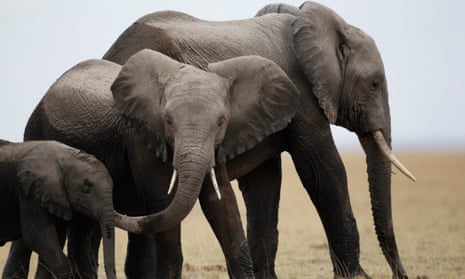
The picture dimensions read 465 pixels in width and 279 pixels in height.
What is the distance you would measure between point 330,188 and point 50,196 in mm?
3140

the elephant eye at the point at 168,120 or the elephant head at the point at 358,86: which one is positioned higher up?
the elephant eye at the point at 168,120

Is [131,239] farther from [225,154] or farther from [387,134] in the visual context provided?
[387,134]

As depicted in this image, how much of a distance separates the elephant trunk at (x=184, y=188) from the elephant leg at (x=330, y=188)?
2254 mm

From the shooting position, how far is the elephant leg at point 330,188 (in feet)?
37.1

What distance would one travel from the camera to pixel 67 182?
9.74 m

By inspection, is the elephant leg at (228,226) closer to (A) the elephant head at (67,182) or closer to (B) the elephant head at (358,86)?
(A) the elephant head at (67,182)

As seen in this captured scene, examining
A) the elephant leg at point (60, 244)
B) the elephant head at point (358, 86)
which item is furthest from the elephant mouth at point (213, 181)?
the elephant head at point (358, 86)

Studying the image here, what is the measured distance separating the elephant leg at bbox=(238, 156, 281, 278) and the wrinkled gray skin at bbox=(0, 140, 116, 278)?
268cm

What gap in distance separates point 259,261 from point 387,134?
6.34 ft

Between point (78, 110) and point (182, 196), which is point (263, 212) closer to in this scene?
point (78, 110)

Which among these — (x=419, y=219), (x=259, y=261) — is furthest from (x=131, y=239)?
(x=419, y=219)

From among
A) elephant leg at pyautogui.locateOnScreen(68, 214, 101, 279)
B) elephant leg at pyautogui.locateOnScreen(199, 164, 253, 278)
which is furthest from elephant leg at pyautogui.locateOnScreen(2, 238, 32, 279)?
elephant leg at pyautogui.locateOnScreen(199, 164, 253, 278)

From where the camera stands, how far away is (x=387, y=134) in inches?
468

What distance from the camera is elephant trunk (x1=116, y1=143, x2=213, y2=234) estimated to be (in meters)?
9.05
